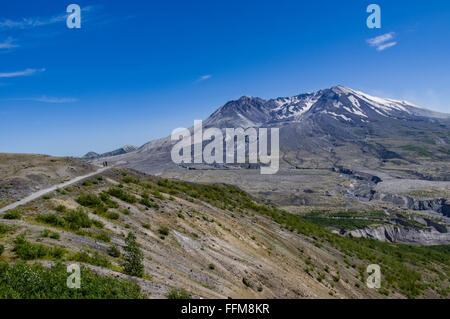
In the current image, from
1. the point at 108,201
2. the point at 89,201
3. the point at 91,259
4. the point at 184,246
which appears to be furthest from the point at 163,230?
the point at 91,259

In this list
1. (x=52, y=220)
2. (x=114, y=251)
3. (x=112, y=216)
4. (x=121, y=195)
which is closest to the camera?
(x=114, y=251)

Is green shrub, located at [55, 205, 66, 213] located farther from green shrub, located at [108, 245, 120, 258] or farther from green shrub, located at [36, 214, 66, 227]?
green shrub, located at [108, 245, 120, 258]

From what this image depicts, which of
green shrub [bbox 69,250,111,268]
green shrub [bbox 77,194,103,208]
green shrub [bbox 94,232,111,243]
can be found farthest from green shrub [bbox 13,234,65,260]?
green shrub [bbox 77,194,103,208]

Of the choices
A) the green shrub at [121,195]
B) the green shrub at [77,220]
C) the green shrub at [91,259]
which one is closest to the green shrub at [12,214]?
the green shrub at [77,220]

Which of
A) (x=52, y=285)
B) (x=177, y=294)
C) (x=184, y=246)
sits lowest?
(x=184, y=246)

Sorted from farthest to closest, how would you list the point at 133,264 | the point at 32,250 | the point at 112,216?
the point at 112,216 < the point at 133,264 < the point at 32,250

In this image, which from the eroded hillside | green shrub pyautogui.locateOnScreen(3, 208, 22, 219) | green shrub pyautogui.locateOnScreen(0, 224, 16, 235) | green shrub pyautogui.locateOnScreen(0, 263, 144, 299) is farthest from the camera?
green shrub pyautogui.locateOnScreen(3, 208, 22, 219)

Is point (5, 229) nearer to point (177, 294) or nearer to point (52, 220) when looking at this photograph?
point (52, 220)

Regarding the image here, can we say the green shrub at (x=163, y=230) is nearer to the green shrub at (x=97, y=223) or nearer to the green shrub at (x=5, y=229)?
the green shrub at (x=97, y=223)

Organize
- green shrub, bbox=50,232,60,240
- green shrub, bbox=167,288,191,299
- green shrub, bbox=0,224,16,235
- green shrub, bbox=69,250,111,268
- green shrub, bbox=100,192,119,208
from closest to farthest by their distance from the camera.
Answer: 1. green shrub, bbox=167,288,191,299
2. green shrub, bbox=69,250,111,268
3. green shrub, bbox=0,224,16,235
4. green shrub, bbox=50,232,60,240
5. green shrub, bbox=100,192,119,208

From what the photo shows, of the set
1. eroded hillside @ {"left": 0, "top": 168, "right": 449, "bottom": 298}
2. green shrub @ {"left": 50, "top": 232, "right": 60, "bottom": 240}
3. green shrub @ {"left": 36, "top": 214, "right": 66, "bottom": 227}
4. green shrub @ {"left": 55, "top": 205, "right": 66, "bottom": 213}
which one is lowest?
eroded hillside @ {"left": 0, "top": 168, "right": 449, "bottom": 298}

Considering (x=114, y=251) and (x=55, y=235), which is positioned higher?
(x=55, y=235)

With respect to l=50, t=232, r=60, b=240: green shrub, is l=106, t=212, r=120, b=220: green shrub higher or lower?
lower

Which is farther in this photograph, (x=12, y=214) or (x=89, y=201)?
(x=89, y=201)
